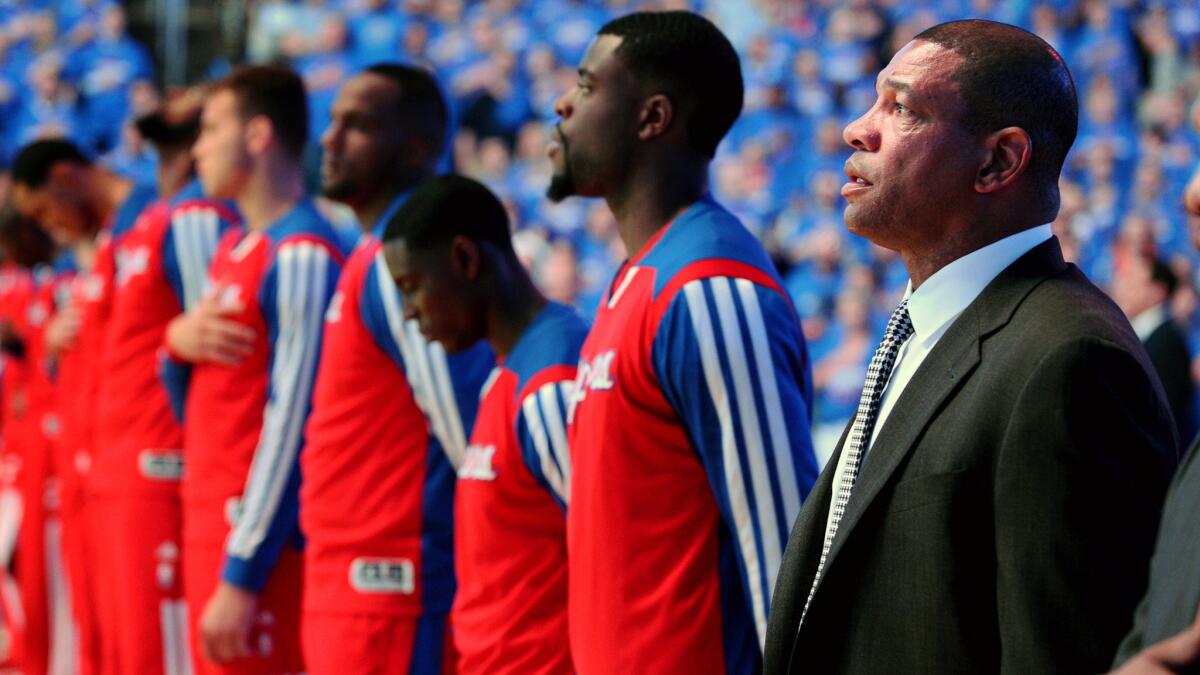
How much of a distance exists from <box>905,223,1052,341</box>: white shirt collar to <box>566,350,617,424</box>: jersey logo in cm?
81

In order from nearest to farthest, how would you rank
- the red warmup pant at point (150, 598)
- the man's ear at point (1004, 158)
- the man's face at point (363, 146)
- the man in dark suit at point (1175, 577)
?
the man in dark suit at point (1175, 577)
the man's ear at point (1004, 158)
the man's face at point (363, 146)
the red warmup pant at point (150, 598)

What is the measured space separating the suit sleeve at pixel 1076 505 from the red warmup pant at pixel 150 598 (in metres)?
4.01

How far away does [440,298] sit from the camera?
3.86 meters

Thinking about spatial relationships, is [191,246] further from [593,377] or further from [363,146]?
[593,377]

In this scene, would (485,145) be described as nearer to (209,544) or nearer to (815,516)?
(209,544)

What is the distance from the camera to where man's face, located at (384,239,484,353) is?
3.86 m

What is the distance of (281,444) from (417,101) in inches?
42.9

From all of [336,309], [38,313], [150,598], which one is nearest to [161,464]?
[150,598]

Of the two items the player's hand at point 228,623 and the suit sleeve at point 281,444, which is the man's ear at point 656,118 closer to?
the suit sleeve at point 281,444

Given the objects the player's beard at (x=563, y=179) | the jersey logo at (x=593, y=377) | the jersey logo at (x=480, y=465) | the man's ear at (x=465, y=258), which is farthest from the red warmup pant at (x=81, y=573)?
the jersey logo at (x=593, y=377)

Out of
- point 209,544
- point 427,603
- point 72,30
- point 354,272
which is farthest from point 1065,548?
point 72,30

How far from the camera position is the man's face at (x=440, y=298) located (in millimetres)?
3857

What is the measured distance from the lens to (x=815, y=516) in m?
2.39

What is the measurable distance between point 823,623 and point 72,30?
15988mm
